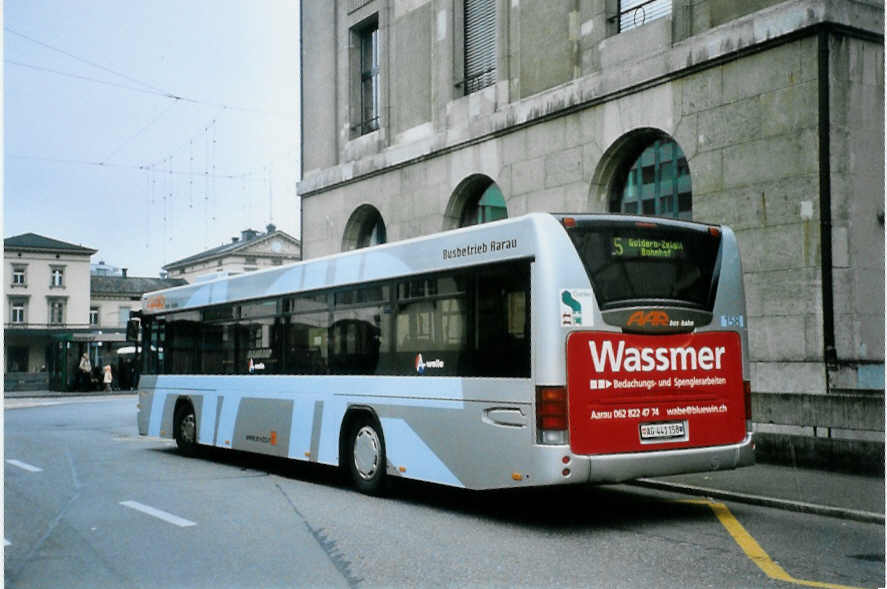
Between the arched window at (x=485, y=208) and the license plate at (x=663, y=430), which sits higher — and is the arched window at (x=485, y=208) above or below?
above

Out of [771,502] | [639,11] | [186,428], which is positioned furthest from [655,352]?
[639,11]

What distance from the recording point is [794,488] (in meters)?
10.6

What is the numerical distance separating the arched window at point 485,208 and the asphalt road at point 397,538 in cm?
920

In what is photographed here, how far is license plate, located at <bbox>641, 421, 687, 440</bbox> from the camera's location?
8.88 meters

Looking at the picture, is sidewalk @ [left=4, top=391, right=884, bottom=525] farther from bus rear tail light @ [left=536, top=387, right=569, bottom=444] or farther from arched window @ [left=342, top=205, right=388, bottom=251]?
arched window @ [left=342, top=205, right=388, bottom=251]

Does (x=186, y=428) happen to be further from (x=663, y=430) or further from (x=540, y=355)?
(x=663, y=430)

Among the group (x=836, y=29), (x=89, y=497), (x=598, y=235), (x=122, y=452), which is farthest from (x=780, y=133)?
(x=122, y=452)

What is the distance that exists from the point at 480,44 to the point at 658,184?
6.41m

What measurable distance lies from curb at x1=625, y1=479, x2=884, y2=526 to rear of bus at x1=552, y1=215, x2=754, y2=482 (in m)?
0.70

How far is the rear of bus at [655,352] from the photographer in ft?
28.3

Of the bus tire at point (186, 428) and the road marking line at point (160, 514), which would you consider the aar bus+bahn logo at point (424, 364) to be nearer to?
the road marking line at point (160, 514)

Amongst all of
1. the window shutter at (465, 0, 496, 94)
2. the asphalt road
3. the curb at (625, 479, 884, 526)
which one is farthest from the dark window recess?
the curb at (625, 479, 884, 526)

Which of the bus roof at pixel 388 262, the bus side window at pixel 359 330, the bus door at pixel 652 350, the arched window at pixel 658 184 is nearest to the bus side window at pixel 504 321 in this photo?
the bus roof at pixel 388 262

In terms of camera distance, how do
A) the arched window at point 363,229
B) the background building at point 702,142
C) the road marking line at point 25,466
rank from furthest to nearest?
the arched window at point 363,229, the road marking line at point 25,466, the background building at point 702,142
